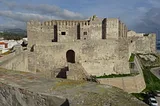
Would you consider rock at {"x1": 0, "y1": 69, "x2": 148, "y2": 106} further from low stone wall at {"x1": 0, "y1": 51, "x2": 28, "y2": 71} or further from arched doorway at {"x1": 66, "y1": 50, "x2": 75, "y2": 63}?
arched doorway at {"x1": 66, "y1": 50, "x2": 75, "y2": 63}

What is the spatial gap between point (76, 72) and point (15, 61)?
17.5 ft

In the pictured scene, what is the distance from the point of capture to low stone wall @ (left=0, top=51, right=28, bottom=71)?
11.2m

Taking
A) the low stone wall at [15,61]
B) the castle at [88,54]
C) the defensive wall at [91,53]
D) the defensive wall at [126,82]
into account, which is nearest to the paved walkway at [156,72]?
the defensive wall at [126,82]

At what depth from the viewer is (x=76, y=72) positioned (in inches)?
666

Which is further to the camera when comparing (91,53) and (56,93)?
(91,53)

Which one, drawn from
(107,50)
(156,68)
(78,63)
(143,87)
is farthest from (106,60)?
(156,68)

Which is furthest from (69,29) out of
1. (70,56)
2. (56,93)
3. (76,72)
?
(56,93)

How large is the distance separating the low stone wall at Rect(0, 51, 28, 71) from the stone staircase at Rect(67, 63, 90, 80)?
3412mm

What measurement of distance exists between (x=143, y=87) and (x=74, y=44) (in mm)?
7611

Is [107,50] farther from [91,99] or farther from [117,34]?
[91,99]

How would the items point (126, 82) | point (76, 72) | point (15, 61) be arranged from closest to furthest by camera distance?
point (15, 61) → point (76, 72) → point (126, 82)

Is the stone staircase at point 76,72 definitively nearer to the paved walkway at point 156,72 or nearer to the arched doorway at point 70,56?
the arched doorway at point 70,56

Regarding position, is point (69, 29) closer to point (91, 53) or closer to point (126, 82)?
point (91, 53)

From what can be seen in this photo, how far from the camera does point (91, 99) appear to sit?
7.58 ft
